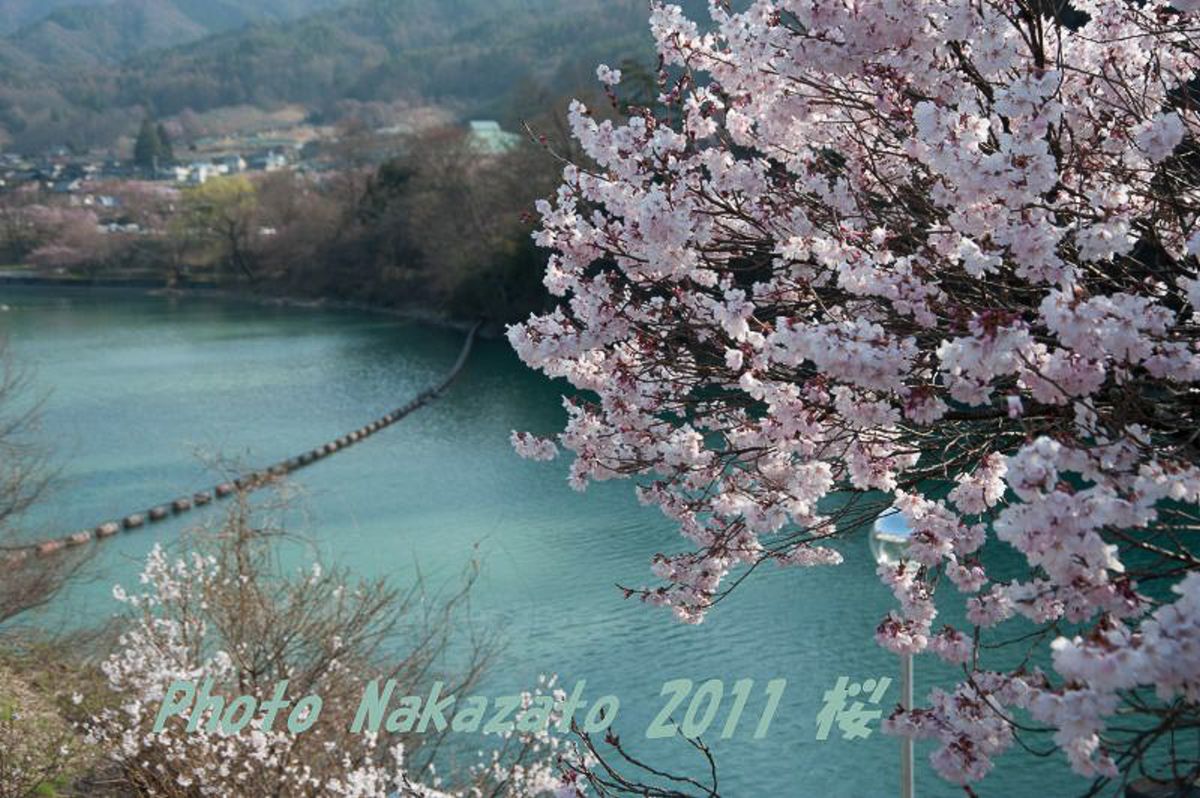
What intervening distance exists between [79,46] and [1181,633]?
188 meters

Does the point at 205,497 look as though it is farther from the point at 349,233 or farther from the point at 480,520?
the point at 349,233

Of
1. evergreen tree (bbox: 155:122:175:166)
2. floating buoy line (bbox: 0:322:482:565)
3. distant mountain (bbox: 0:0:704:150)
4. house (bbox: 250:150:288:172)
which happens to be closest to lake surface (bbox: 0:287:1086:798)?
floating buoy line (bbox: 0:322:482:565)

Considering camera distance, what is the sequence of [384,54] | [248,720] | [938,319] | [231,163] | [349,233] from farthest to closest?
1. [384,54]
2. [231,163]
3. [349,233]
4. [248,720]
5. [938,319]

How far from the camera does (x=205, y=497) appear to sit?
1606 centimetres

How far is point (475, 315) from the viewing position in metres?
29.8

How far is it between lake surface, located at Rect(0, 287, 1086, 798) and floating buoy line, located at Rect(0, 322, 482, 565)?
0.27 metres

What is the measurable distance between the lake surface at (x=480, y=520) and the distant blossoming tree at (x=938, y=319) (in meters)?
4.10

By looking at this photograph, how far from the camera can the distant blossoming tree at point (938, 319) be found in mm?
2248

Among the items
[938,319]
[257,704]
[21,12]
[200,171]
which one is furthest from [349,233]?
[21,12]

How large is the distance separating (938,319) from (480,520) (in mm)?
11283

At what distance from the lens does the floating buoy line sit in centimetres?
1129

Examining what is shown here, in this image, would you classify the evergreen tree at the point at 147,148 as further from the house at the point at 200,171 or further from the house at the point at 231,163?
the house at the point at 231,163

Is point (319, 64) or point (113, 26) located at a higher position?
point (113, 26)

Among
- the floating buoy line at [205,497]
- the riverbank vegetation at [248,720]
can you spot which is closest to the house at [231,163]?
the floating buoy line at [205,497]
